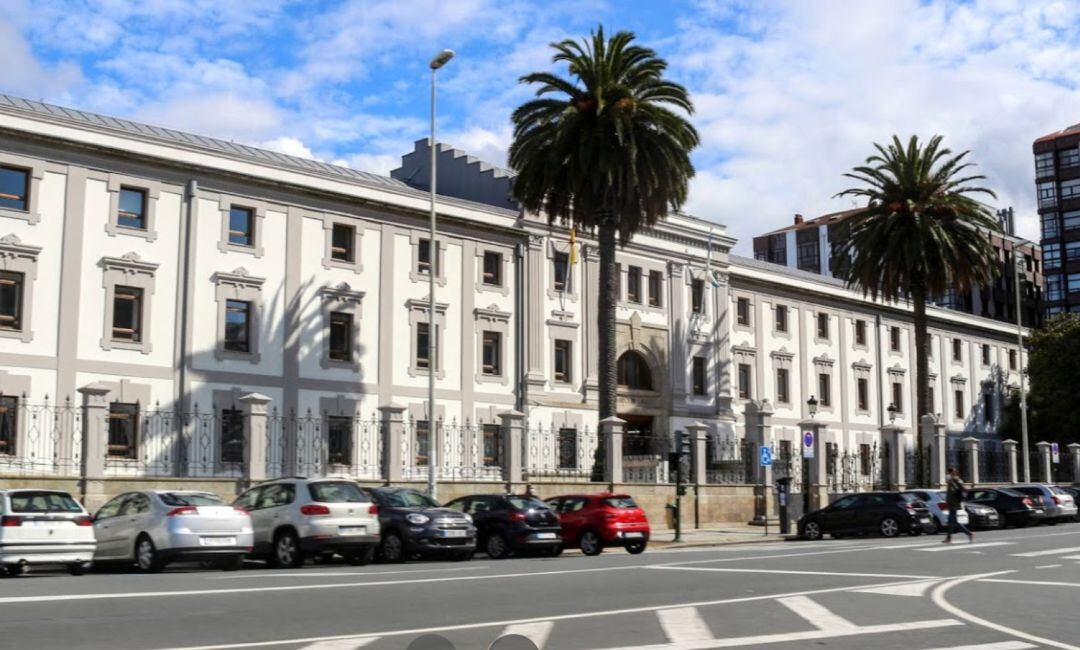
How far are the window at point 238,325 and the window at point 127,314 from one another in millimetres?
2928

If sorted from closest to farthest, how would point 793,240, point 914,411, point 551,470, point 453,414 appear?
point 551,470, point 453,414, point 914,411, point 793,240

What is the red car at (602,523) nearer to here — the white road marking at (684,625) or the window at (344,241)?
the white road marking at (684,625)

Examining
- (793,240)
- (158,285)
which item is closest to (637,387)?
(158,285)

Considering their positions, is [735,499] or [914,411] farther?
[914,411]

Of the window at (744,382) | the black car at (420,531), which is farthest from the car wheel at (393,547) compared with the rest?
the window at (744,382)

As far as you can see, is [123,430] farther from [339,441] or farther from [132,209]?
[339,441]

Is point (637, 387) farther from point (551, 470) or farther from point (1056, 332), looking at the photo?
point (1056, 332)

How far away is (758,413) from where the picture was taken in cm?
4388

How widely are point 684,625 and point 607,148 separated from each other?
2753 cm

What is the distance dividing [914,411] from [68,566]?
181ft

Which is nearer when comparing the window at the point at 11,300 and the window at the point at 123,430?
the window at the point at 11,300

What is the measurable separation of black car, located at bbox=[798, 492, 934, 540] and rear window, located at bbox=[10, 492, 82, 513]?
2218 centimetres

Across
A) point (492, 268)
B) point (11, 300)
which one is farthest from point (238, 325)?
point (492, 268)

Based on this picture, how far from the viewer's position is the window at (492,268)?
46.2 m
